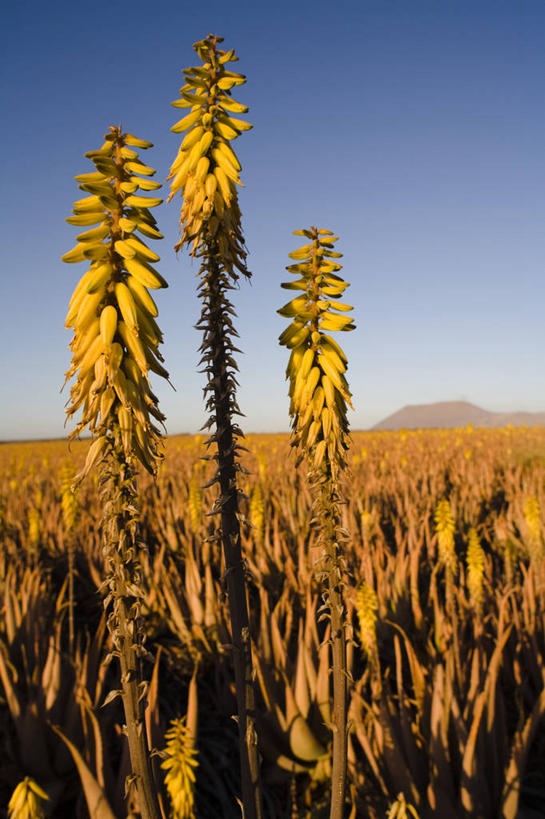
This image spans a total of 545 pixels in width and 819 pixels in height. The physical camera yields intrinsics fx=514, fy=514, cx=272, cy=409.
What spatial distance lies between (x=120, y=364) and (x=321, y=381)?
0.69m

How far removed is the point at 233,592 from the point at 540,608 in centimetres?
335

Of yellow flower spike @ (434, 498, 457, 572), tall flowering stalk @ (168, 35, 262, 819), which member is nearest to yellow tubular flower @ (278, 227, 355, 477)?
tall flowering stalk @ (168, 35, 262, 819)

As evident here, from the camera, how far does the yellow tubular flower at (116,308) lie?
1.07 metres

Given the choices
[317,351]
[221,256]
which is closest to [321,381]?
[317,351]

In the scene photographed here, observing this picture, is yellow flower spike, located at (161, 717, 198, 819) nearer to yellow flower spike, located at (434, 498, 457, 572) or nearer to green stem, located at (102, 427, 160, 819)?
green stem, located at (102, 427, 160, 819)

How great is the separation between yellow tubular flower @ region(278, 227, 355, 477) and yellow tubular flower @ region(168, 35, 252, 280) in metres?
0.25

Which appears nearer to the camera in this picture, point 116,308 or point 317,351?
point 116,308

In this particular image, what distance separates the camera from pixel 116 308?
114 cm

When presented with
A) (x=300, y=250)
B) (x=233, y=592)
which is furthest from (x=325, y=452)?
(x=300, y=250)

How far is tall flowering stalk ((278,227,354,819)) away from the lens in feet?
4.76

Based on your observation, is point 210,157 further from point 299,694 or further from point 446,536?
point 446,536

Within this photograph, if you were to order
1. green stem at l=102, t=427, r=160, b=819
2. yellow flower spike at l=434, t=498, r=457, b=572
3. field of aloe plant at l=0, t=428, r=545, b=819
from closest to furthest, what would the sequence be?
1. green stem at l=102, t=427, r=160, b=819
2. field of aloe plant at l=0, t=428, r=545, b=819
3. yellow flower spike at l=434, t=498, r=457, b=572

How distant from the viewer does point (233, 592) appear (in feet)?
3.83

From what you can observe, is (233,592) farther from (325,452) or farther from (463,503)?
(463,503)
